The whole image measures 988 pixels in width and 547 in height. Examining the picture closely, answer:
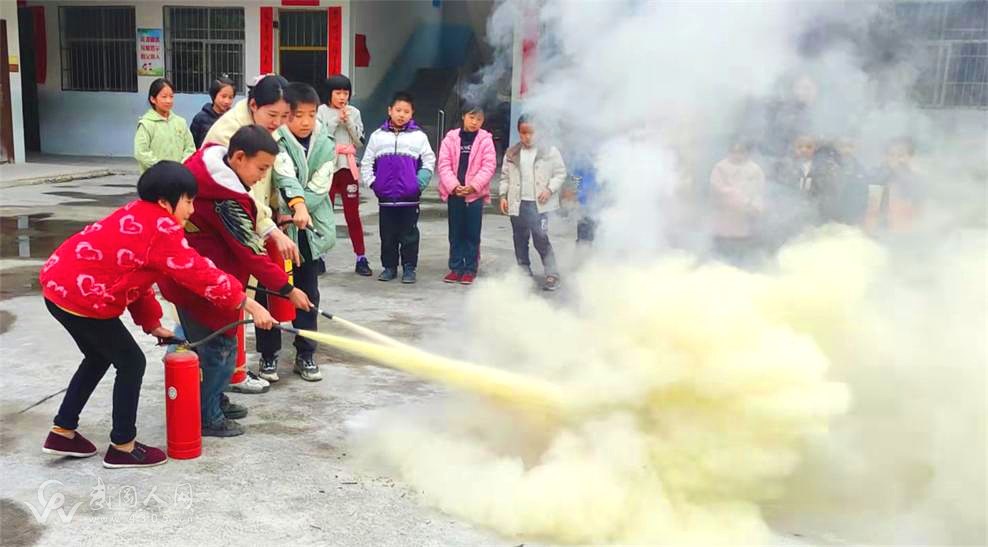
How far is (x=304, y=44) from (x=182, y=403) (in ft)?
42.8

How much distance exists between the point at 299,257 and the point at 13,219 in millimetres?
6800

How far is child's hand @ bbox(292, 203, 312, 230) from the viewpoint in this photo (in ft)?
13.2

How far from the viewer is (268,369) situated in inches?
171

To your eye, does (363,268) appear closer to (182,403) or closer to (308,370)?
(308,370)

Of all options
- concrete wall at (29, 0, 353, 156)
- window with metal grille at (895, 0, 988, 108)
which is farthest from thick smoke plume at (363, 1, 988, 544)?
concrete wall at (29, 0, 353, 156)

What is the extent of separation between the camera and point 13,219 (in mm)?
9172

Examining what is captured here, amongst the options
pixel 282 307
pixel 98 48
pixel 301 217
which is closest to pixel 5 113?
pixel 98 48

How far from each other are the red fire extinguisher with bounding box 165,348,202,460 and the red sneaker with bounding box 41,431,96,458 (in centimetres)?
35

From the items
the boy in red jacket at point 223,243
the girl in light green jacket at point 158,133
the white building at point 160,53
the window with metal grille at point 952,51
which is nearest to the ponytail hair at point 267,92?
the boy in red jacket at point 223,243

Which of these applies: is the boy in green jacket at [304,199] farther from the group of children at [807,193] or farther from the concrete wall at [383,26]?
the concrete wall at [383,26]

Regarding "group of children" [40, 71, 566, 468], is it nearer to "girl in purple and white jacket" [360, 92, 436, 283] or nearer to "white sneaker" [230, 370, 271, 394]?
"white sneaker" [230, 370, 271, 394]

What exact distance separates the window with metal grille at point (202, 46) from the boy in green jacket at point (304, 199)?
1222cm

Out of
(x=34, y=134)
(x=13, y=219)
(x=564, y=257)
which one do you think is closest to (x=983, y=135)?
(x=564, y=257)

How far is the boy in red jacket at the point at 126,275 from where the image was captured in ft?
9.79
